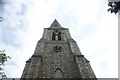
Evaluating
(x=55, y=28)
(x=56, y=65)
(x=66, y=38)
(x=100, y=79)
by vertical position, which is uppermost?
(x=55, y=28)

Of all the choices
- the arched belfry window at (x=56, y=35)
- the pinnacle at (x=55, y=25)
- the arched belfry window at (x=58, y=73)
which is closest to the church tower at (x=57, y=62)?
the arched belfry window at (x=58, y=73)

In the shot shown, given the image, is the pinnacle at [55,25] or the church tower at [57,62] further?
the pinnacle at [55,25]

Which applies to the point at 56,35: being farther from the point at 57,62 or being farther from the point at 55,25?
the point at 57,62

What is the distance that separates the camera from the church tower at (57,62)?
14.8 meters

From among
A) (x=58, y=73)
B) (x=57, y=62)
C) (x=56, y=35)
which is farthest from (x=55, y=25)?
(x=58, y=73)

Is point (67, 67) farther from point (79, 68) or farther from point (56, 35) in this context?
point (56, 35)

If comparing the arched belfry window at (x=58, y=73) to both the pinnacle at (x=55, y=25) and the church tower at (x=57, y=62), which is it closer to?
the church tower at (x=57, y=62)

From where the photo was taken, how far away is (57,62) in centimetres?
1681

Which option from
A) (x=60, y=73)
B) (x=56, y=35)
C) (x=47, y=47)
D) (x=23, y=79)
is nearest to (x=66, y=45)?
(x=47, y=47)

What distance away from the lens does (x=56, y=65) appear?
16.4 meters

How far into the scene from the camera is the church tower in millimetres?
14789

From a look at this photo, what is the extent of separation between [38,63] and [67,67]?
8.45 feet

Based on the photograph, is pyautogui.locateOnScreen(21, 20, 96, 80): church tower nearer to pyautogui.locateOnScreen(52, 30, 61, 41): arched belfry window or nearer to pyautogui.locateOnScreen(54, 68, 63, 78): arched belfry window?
pyautogui.locateOnScreen(54, 68, 63, 78): arched belfry window

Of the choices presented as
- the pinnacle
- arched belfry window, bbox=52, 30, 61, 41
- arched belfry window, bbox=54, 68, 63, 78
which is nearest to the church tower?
arched belfry window, bbox=54, 68, 63, 78
